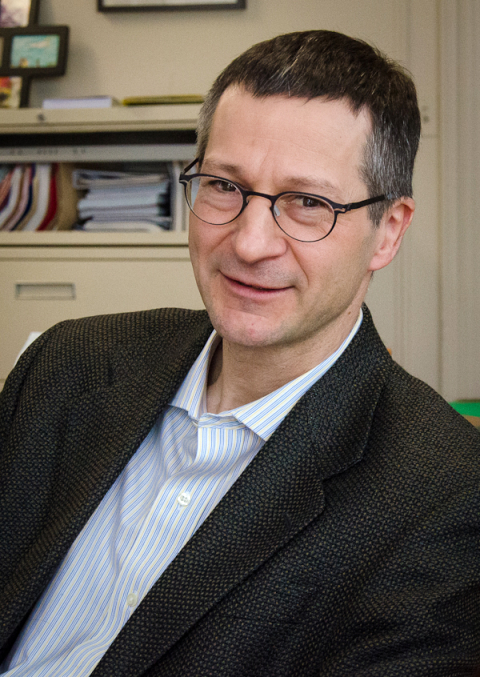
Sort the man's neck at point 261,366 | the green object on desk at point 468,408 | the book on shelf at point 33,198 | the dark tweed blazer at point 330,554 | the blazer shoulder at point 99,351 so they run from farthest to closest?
the book on shelf at point 33,198
the green object on desk at point 468,408
the blazer shoulder at point 99,351
the man's neck at point 261,366
the dark tweed blazer at point 330,554

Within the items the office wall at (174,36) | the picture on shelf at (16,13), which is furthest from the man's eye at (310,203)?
the picture on shelf at (16,13)

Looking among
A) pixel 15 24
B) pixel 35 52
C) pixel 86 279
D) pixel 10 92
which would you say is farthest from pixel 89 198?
pixel 15 24

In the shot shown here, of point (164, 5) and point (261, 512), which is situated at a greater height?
point (164, 5)

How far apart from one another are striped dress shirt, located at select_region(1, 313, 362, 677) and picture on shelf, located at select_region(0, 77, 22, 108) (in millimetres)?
1704

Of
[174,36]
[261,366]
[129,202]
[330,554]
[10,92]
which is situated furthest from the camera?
[174,36]

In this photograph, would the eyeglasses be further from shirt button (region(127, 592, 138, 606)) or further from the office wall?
the office wall

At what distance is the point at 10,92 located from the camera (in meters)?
2.29

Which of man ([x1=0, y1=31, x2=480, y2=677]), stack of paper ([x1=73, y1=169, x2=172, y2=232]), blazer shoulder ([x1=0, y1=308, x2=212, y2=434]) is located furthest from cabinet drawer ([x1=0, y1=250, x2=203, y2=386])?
man ([x1=0, y1=31, x2=480, y2=677])

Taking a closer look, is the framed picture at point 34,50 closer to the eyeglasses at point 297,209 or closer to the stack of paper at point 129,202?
the stack of paper at point 129,202

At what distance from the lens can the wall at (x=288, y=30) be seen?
2314 mm

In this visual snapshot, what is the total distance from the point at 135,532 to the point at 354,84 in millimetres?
684

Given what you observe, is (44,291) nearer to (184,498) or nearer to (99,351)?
(99,351)

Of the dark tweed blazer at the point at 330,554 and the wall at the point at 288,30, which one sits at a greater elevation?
the wall at the point at 288,30

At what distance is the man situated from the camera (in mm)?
772
